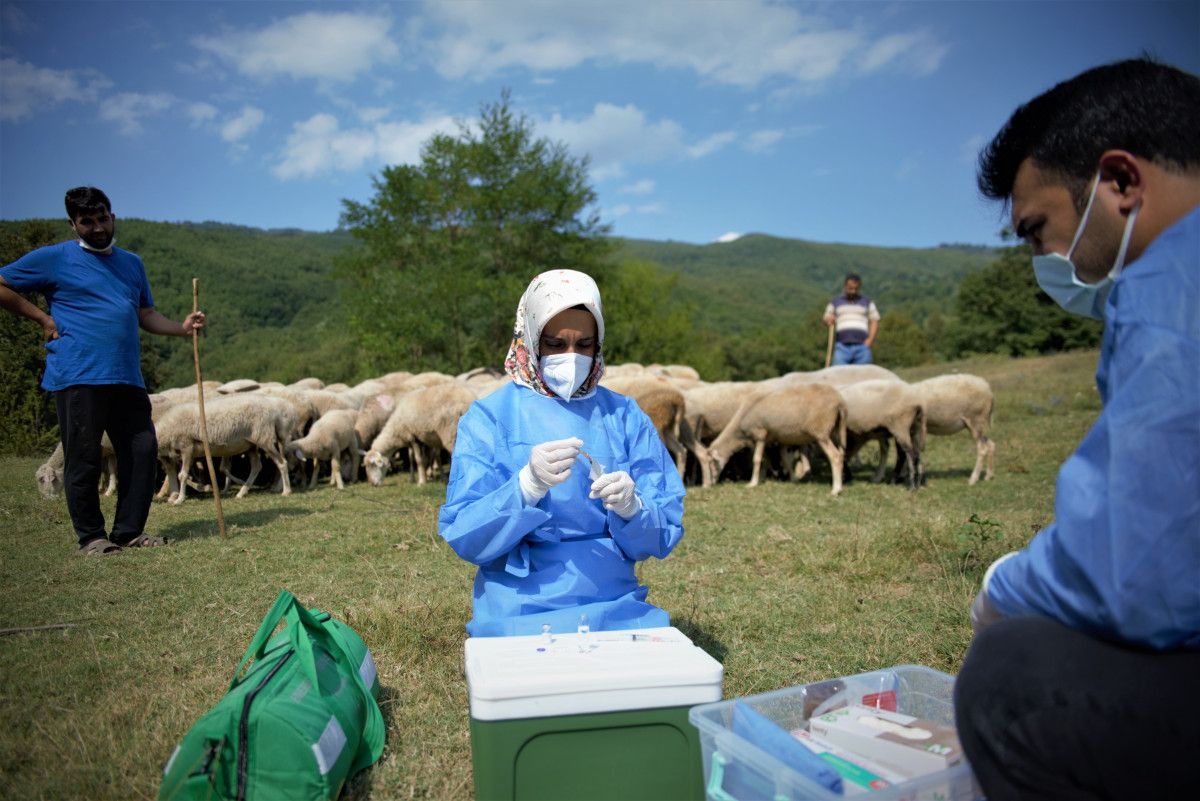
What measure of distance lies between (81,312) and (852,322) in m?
11.4

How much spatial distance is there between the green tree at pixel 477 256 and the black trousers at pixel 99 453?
21653 mm

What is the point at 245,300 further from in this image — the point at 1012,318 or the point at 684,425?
the point at 1012,318

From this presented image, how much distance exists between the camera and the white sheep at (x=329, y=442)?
40.0ft

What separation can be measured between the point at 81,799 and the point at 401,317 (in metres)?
26.4

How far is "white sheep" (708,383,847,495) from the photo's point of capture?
10891mm

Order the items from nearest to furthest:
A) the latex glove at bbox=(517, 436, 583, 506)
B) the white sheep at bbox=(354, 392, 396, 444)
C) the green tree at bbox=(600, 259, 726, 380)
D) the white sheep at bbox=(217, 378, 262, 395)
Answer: the latex glove at bbox=(517, 436, 583, 506), the white sheep at bbox=(354, 392, 396, 444), the white sheep at bbox=(217, 378, 262, 395), the green tree at bbox=(600, 259, 726, 380)

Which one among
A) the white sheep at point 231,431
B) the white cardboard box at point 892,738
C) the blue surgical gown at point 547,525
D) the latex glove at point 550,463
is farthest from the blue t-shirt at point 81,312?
the white cardboard box at point 892,738

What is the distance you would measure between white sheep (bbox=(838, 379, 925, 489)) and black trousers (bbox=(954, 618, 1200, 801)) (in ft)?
31.5

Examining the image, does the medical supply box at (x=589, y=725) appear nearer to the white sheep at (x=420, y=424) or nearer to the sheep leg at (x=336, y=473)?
the white sheep at (x=420, y=424)

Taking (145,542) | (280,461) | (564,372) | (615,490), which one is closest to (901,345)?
(280,461)

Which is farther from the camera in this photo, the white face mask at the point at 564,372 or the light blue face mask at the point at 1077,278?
the white face mask at the point at 564,372

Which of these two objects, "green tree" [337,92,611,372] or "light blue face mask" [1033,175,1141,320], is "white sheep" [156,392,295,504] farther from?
"green tree" [337,92,611,372]

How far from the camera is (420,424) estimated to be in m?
12.3

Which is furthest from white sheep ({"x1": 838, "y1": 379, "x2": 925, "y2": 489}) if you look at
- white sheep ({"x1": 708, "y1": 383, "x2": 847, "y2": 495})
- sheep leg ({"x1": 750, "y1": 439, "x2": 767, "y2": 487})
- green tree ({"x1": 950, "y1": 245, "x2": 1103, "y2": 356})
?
green tree ({"x1": 950, "y1": 245, "x2": 1103, "y2": 356})
